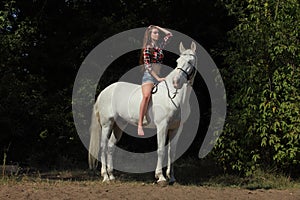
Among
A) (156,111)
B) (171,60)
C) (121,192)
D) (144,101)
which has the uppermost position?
(171,60)

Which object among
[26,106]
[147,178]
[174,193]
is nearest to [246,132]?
[147,178]

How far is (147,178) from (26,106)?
3970 mm

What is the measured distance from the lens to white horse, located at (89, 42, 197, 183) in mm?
7590

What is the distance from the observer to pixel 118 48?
42.7 ft

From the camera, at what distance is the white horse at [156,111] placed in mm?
7590

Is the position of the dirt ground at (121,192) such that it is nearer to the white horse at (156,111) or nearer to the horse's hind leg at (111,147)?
the white horse at (156,111)

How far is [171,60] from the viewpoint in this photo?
535 inches

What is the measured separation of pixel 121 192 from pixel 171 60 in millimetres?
7434

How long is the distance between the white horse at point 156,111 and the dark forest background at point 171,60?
2.26 metres

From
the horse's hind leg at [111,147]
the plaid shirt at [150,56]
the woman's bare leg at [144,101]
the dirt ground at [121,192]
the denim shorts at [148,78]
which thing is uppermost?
the plaid shirt at [150,56]

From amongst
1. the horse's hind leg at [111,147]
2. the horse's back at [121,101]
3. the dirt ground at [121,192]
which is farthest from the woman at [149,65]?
the dirt ground at [121,192]

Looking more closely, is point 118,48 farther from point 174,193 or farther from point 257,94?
point 174,193

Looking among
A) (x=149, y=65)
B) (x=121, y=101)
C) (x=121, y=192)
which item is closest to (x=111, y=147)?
(x=121, y=101)

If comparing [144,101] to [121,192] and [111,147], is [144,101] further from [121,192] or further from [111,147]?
[121,192]
